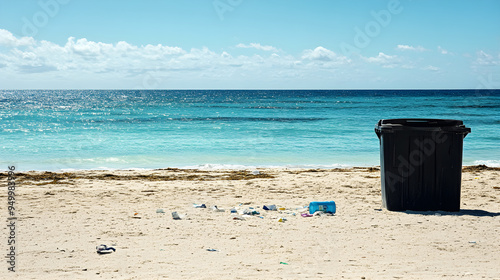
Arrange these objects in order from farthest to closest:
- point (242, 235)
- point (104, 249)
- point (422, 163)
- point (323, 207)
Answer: point (323, 207) < point (422, 163) < point (242, 235) < point (104, 249)

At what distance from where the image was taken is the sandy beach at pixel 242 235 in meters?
3.94

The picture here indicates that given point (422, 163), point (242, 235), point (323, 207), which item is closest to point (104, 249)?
point (242, 235)

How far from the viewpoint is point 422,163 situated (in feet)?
19.9

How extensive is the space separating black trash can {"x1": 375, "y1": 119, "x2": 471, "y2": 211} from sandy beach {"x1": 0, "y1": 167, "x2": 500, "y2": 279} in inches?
8.9

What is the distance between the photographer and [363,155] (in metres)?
15.2

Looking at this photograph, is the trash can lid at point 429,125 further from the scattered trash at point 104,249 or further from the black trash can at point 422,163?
the scattered trash at point 104,249

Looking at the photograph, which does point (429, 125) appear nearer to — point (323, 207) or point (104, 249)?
point (323, 207)

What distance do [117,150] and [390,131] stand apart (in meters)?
12.2

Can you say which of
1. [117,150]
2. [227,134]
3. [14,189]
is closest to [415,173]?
[14,189]

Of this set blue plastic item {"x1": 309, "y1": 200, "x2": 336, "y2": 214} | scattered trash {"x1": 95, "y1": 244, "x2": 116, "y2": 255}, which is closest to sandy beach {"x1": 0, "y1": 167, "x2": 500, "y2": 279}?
scattered trash {"x1": 95, "y1": 244, "x2": 116, "y2": 255}

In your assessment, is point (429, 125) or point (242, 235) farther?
point (429, 125)

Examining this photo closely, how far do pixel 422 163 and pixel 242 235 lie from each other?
264 centimetres

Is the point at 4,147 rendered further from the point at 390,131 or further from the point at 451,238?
the point at 451,238

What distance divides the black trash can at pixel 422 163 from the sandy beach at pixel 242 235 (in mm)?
Result: 227
